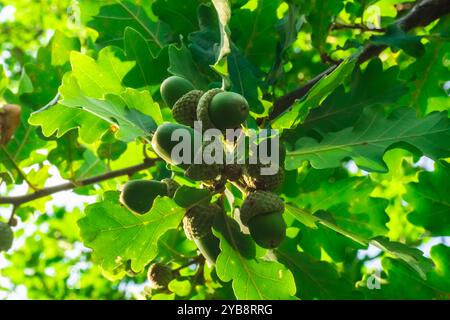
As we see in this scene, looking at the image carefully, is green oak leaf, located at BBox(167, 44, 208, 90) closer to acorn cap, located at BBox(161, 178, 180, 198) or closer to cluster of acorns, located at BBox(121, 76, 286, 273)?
cluster of acorns, located at BBox(121, 76, 286, 273)

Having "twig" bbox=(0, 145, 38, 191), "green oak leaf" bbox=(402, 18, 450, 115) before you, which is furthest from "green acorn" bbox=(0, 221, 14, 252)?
"green oak leaf" bbox=(402, 18, 450, 115)

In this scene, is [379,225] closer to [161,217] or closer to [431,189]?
[431,189]

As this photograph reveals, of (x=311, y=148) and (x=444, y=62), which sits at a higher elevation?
(x=311, y=148)

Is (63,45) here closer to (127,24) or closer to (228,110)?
(127,24)

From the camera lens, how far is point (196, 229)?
5.44ft

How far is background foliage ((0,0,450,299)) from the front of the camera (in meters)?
1.66

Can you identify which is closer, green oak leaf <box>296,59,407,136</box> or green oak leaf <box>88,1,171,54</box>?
green oak leaf <box>296,59,407,136</box>

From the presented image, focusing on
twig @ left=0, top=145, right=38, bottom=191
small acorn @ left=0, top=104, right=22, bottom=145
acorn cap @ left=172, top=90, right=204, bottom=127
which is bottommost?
twig @ left=0, top=145, right=38, bottom=191

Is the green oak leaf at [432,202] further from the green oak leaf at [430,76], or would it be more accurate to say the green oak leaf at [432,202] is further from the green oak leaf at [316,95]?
the green oak leaf at [316,95]

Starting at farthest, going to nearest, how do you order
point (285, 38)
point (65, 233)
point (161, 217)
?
point (65, 233) < point (285, 38) < point (161, 217)

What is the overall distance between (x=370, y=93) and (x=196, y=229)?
725 millimetres

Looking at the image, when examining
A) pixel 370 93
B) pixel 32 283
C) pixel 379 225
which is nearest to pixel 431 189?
pixel 379 225

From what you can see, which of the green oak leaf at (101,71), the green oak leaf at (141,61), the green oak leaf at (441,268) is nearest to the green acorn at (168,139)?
the green oak leaf at (101,71)

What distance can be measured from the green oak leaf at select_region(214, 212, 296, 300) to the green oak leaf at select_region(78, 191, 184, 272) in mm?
147
